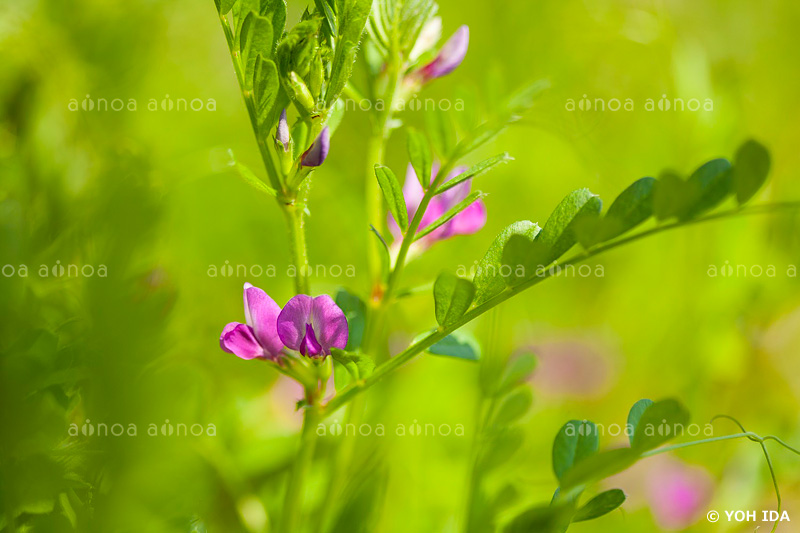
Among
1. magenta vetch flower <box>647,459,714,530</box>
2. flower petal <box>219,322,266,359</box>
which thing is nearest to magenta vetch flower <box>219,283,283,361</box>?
flower petal <box>219,322,266,359</box>

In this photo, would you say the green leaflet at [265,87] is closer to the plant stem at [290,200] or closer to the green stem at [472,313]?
the plant stem at [290,200]

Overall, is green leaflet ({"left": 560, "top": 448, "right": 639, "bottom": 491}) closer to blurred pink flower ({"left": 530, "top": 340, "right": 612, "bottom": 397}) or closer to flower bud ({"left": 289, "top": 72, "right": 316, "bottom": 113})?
flower bud ({"left": 289, "top": 72, "right": 316, "bottom": 113})

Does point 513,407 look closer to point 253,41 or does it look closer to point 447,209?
point 447,209

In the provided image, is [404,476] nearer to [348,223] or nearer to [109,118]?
[348,223]

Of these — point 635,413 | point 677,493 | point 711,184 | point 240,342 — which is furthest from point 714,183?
point 677,493

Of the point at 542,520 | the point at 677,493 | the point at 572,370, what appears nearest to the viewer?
the point at 542,520

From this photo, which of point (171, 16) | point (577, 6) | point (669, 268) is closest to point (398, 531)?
point (669, 268)

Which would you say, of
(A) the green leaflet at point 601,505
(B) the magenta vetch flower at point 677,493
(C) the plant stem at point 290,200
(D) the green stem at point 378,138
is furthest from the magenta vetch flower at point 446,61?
(B) the magenta vetch flower at point 677,493

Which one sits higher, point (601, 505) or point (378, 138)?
point (378, 138)
